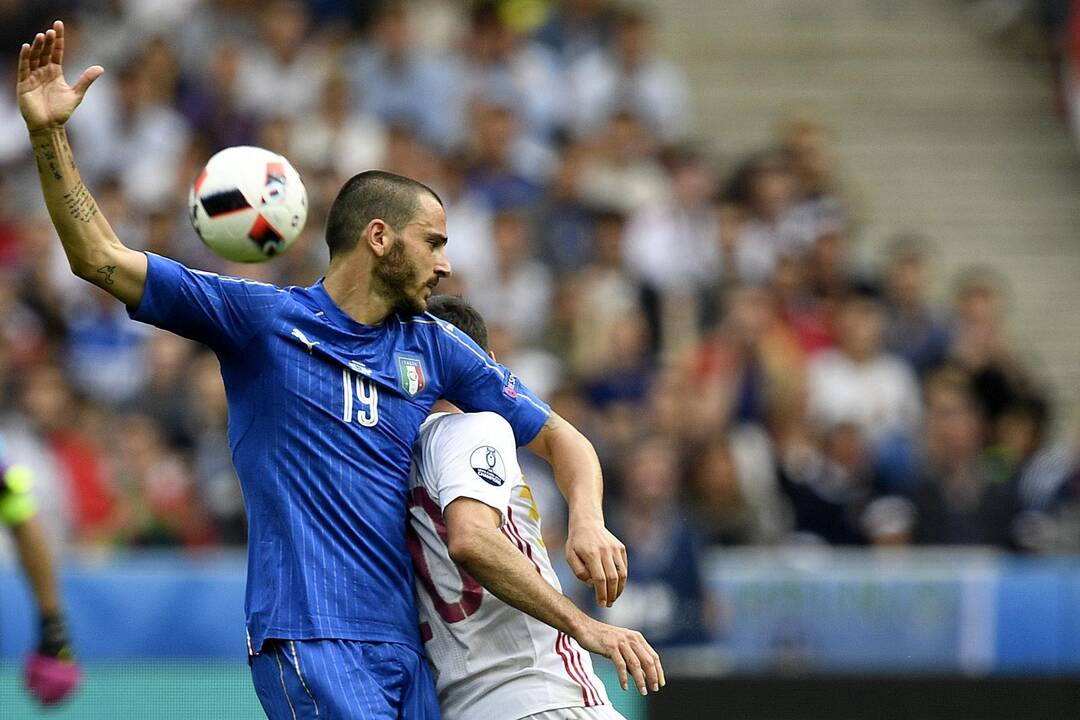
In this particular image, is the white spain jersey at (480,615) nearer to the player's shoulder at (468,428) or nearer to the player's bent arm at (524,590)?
the player's shoulder at (468,428)

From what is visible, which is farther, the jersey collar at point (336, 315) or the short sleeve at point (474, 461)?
the jersey collar at point (336, 315)

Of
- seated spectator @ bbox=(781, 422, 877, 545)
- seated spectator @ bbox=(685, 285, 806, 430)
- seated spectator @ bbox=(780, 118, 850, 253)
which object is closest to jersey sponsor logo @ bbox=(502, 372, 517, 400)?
seated spectator @ bbox=(781, 422, 877, 545)

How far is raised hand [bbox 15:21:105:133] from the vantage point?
189 inches

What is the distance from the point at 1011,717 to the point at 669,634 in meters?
1.97

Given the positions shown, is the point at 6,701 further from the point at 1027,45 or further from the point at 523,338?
the point at 1027,45

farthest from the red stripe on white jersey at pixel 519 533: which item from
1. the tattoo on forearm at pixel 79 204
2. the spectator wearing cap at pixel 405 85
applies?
the spectator wearing cap at pixel 405 85

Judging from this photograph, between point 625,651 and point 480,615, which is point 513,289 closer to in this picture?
point 480,615

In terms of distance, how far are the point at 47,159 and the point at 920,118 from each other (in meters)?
13.0

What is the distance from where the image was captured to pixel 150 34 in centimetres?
1395

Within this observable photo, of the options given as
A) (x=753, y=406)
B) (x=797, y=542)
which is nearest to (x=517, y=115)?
(x=753, y=406)

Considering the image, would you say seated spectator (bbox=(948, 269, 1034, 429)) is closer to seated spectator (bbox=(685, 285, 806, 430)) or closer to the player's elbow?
seated spectator (bbox=(685, 285, 806, 430))

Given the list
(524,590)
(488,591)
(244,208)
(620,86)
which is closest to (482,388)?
(488,591)

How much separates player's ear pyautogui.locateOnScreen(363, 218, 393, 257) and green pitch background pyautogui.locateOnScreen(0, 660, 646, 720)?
15.3ft

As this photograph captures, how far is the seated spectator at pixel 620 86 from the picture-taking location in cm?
1429
